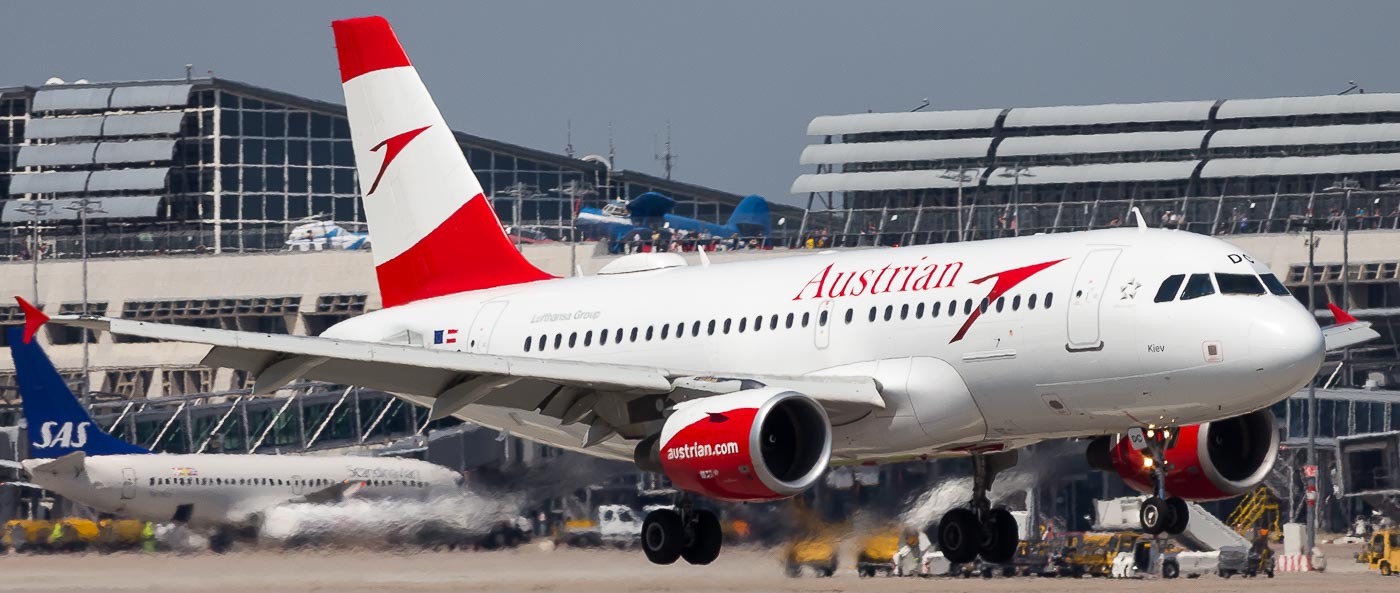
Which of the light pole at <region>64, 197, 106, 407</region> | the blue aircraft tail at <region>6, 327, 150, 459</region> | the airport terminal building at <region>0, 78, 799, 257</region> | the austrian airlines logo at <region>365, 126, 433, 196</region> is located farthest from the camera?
the airport terminal building at <region>0, 78, 799, 257</region>

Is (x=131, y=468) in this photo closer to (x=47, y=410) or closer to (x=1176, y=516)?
(x=47, y=410)

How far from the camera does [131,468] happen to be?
5169cm

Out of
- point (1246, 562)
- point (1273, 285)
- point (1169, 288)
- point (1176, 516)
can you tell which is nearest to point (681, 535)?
point (1176, 516)

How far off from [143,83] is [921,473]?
326ft

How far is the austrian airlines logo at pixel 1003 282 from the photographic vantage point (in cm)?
2936

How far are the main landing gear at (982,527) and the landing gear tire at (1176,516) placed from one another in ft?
10.5

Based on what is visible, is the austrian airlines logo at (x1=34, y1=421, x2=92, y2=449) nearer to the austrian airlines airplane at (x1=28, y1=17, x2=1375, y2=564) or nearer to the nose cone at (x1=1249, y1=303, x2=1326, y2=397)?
the austrian airlines airplane at (x1=28, y1=17, x2=1375, y2=564)

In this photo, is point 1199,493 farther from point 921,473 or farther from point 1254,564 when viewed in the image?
point 1254,564

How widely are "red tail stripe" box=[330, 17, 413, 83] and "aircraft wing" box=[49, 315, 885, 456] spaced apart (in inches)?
333

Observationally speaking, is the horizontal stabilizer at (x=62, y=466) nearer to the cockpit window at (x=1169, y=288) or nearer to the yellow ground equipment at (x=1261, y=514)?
the cockpit window at (x=1169, y=288)

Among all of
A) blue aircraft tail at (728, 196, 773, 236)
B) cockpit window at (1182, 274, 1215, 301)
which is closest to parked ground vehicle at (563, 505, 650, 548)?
cockpit window at (1182, 274, 1215, 301)

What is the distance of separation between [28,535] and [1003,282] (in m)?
24.9

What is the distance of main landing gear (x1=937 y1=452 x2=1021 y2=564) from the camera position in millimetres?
33219

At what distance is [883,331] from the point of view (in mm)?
30578
